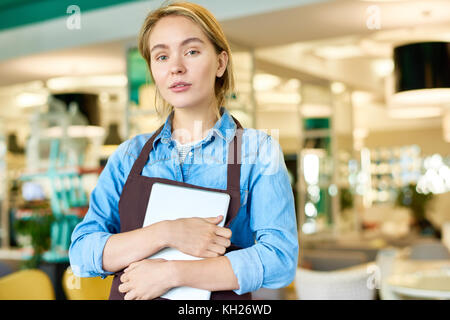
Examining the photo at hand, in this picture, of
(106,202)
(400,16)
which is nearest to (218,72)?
(106,202)

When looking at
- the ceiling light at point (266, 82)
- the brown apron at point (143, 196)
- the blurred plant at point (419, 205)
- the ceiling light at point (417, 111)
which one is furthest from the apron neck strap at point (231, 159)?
the blurred plant at point (419, 205)

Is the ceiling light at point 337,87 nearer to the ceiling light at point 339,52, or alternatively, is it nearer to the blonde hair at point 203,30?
the ceiling light at point 339,52

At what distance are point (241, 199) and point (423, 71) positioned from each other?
326 cm

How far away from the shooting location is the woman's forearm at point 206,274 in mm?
790

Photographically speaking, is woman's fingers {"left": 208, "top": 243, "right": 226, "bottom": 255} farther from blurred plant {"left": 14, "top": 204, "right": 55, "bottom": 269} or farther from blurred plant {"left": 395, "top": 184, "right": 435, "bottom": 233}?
blurred plant {"left": 395, "top": 184, "right": 435, "bottom": 233}

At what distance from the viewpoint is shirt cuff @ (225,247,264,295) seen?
81 cm

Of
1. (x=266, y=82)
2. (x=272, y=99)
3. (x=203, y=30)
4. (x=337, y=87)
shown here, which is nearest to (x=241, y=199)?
(x=203, y=30)

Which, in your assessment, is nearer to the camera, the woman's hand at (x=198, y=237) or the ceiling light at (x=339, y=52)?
the woman's hand at (x=198, y=237)

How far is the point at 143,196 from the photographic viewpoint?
0.87m

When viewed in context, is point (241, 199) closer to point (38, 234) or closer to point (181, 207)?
point (181, 207)

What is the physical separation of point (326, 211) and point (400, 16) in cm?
457

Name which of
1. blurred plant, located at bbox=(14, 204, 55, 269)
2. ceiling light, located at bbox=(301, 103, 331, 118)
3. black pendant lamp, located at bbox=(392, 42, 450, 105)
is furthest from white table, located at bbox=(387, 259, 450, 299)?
ceiling light, located at bbox=(301, 103, 331, 118)

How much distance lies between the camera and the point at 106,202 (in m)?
0.92

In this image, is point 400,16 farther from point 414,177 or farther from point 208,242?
point 414,177
